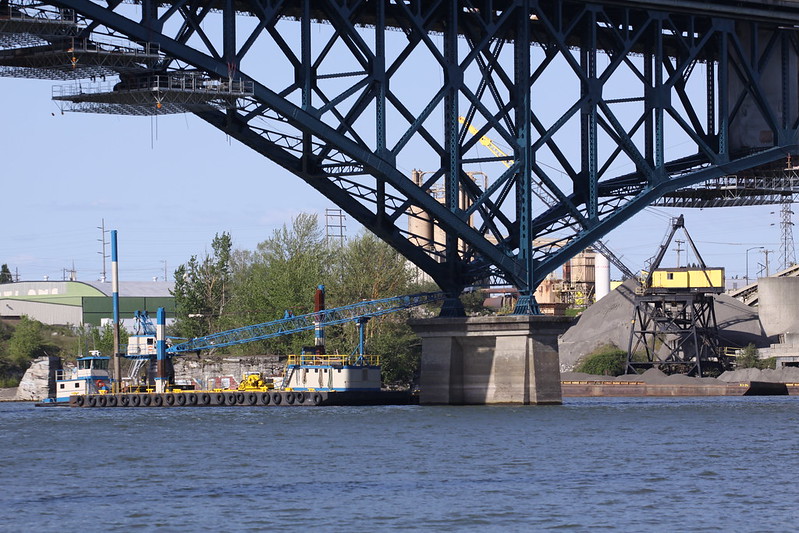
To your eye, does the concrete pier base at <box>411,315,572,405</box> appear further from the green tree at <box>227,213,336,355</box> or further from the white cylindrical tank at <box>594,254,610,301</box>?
the white cylindrical tank at <box>594,254,610,301</box>

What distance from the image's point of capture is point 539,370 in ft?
220

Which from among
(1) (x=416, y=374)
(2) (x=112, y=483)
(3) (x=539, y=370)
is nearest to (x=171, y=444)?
(2) (x=112, y=483)

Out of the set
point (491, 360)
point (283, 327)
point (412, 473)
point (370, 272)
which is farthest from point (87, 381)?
point (412, 473)

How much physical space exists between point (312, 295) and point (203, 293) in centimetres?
1827

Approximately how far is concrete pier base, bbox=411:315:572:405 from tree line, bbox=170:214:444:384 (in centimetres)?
3481

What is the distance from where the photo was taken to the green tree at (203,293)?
12262 cm

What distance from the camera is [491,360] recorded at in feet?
225

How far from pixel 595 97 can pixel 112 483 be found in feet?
117

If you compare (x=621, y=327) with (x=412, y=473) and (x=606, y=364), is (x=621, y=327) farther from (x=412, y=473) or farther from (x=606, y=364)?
(x=412, y=473)

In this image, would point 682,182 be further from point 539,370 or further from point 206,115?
point 206,115

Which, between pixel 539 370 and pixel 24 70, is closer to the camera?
pixel 24 70

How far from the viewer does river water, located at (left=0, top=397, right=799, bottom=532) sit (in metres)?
32.8

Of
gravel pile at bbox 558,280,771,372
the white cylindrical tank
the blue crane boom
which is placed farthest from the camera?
the white cylindrical tank

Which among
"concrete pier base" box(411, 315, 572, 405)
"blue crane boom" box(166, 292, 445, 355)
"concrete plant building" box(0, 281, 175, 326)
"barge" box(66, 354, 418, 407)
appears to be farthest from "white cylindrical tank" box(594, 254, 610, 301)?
"concrete pier base" box(411, 315, 572, 405)
